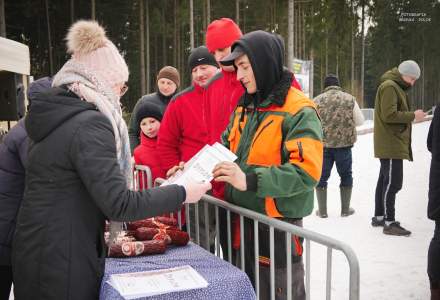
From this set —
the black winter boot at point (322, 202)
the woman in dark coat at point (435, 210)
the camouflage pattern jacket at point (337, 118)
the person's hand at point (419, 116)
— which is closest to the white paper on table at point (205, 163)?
the woman in dark coat at point (435, 210)

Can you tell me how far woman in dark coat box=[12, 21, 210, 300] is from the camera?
176 cm

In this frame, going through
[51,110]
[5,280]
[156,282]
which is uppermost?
[51,110]

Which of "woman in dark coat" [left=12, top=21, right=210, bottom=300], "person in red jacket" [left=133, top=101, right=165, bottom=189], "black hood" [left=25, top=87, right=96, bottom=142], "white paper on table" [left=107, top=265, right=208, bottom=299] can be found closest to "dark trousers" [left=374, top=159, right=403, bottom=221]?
"person in red jacket" [left=133, top=101, right=165, bottom=189]

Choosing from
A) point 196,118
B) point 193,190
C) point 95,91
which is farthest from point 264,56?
point 196,118

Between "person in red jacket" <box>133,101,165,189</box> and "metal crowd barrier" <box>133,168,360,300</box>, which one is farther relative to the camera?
"person in red jacket" <box>133,101,165,189</box>

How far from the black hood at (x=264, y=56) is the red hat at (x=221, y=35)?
2.85ft

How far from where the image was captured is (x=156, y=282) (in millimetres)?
1970

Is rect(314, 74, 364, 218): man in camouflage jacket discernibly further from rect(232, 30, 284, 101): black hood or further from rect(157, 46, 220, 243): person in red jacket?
rect(232, 30, 284, 101): black hood

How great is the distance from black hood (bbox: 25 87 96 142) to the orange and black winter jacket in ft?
3.06

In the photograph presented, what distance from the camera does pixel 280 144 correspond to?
238 centimetres

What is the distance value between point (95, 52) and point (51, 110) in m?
0.32

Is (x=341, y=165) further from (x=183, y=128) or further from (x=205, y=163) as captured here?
(x=205, y=163)

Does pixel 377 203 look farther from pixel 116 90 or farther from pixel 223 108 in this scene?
pixel 116 90

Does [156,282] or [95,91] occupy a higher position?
[95,91]
